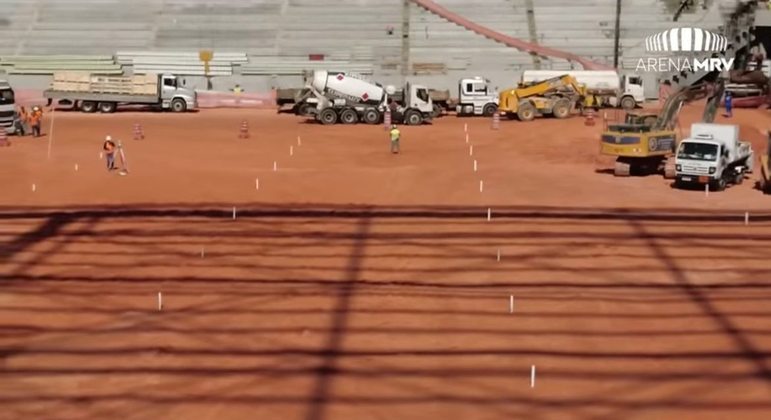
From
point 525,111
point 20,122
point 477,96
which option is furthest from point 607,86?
point 20,122

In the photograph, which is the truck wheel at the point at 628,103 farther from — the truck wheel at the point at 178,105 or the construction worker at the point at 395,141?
the truck wheel at the point at 178,105

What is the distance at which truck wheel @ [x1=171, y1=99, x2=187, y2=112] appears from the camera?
54312mm

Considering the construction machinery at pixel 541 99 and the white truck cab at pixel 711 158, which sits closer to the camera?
the white truck cab at pixel 711 158

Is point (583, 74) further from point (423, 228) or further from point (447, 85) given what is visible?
point (423, 228)

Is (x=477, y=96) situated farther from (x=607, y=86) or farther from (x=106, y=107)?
(x=106, y=107)

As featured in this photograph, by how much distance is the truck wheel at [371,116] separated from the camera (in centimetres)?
4722

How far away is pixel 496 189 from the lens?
26.8m

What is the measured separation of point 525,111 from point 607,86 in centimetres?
697

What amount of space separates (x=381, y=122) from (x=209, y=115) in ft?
34.0

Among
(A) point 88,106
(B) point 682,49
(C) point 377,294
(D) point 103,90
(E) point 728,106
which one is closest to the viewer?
(C) point 377,294

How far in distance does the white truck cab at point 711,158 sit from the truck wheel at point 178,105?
3248 cm

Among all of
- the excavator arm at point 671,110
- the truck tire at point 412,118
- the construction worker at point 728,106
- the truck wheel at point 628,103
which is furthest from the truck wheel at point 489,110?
the excavator arm at point 671,110

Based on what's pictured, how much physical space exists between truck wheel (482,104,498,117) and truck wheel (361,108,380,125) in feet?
21.8

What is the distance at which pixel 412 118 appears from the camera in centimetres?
4697
